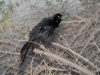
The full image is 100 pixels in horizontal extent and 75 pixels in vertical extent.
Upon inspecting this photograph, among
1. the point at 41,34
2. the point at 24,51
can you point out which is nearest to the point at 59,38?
the point at 41,34

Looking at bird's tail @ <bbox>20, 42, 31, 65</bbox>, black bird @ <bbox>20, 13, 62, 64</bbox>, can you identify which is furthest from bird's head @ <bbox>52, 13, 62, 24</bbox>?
bird's tail @ <bbox>20, 42, 31, 65</bbox>

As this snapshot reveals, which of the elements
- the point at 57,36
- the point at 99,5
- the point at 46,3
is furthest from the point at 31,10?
the point at 99,5

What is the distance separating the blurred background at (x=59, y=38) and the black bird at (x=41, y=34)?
0.12 m

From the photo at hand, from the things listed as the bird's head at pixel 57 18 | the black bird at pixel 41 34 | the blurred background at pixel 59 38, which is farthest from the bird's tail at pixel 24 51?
the bird's head at pixel 57 18

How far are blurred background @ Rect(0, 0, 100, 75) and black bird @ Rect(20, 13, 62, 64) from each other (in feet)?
0.39

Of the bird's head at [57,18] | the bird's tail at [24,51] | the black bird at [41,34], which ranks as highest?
the bird's head at [57,18]

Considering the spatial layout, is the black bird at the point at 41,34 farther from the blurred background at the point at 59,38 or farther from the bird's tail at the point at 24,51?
the blurred background at the point at 59,38

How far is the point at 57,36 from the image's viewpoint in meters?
3.91

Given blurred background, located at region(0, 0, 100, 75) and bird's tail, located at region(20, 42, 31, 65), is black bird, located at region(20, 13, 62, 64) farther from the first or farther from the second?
blurred background, located at region(0, 0, 100, 75)

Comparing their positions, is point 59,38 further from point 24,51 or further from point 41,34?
point 24,51

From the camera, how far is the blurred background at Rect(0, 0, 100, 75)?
11.3ft

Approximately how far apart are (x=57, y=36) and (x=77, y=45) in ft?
1.43

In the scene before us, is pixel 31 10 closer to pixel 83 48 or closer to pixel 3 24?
pixel 3 24

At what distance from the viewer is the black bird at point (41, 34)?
3.62 metres
